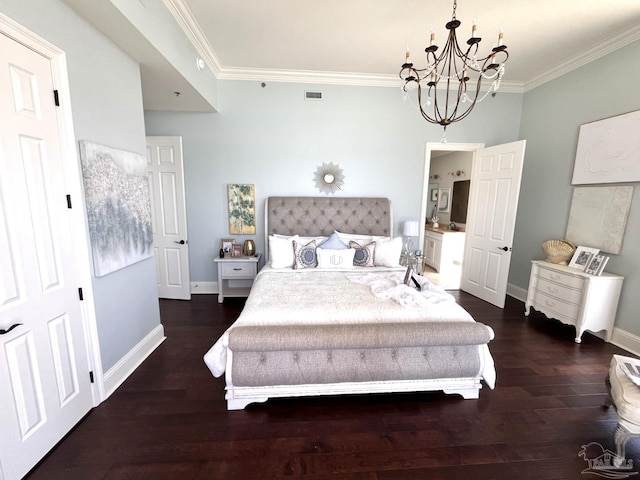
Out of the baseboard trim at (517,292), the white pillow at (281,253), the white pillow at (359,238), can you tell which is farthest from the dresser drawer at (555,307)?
the white pillow at (281,253)

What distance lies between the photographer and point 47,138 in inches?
64.2

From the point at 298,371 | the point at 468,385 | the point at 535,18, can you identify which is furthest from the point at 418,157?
the point at 298,371

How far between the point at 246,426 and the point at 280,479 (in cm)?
46

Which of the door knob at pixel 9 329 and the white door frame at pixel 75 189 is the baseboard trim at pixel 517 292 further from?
the door knob at pixel 9 329

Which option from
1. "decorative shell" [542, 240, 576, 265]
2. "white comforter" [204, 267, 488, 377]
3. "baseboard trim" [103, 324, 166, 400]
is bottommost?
"baseboard trim" [103, 324, 166, 400]

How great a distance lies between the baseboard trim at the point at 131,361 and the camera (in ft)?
7.18

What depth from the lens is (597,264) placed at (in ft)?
10.0

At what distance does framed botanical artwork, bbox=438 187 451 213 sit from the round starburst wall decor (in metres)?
3.61

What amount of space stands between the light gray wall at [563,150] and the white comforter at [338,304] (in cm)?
219

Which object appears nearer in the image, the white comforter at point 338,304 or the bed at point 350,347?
the bed at point 350,347

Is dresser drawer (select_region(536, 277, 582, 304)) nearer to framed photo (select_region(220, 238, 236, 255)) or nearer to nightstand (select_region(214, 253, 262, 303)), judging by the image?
nightstand (select_region(214, 253, 262, 303))

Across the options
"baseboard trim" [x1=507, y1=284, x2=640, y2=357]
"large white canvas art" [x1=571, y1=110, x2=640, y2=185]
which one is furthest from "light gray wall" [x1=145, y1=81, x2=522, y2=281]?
"baseboard trim" [x1=507, y1=284, x2=640, y2=357]

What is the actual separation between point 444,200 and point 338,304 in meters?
5.52

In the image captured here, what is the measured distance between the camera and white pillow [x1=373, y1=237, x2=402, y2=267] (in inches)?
143
